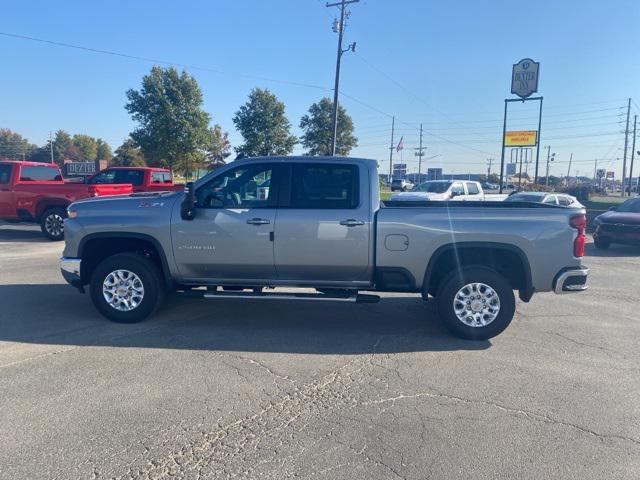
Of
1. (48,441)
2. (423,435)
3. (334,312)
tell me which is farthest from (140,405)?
(334,312)

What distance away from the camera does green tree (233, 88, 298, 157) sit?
109 ft

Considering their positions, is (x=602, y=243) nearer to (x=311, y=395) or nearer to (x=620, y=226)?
(x=620, y=226)

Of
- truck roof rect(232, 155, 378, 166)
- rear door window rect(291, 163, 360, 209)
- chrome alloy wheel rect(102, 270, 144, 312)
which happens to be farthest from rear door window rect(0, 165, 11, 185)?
rear door window rect(291, 163, 360, 209)

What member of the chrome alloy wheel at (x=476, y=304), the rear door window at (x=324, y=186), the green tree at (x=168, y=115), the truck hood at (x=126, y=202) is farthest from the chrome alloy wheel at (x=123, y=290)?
the green tree at (x=168, y=115)

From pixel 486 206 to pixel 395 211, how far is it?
1169 millimetres

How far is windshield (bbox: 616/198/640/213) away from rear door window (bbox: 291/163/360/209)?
11215 millimetres

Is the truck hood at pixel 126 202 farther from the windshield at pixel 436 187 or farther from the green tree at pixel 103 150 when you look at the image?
the green tree at pixel 103 150

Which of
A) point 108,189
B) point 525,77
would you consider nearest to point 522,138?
point 525,77

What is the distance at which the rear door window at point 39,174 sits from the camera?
12.6 m

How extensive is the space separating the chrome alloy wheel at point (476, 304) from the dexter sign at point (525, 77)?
29282 millimetres

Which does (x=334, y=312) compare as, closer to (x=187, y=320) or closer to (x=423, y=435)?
(x=187, y=320)

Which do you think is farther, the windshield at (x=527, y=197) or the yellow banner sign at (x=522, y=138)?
the yellow banner sign at (x=522, y=138)

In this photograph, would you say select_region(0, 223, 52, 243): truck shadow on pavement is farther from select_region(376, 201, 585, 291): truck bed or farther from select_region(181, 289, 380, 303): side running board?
select_region(376, 201, 585, 291): truck bed

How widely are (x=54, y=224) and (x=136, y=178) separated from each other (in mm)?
3187
